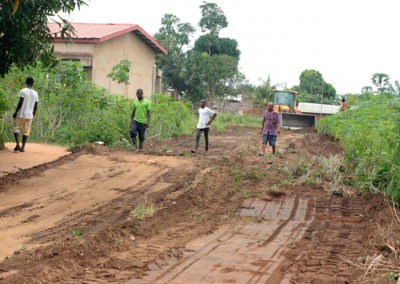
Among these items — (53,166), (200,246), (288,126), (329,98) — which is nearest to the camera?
(200,246)

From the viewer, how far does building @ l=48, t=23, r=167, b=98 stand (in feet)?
64.9

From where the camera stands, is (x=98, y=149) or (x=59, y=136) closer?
(x=98, y=149)

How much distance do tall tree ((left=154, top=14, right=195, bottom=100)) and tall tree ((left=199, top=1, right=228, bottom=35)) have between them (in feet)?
5.19

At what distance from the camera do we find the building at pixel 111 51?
19.8 meters

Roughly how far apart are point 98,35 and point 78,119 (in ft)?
22.7

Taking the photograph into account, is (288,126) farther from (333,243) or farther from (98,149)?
(333,243)

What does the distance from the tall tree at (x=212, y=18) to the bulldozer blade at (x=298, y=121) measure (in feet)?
73.4

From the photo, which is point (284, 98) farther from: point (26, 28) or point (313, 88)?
point (313, 88)

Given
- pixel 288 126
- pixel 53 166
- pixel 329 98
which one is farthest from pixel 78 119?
pixel 329 98

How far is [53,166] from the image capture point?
31.9ft

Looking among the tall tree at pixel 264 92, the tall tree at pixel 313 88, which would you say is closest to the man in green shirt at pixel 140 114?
the tall tree at pixel 264 92

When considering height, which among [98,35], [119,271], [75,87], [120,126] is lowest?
[119,271]

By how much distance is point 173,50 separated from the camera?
4759 centimetres

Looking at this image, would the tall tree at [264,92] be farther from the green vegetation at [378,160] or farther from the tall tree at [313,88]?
the green vegetation at [378,160]
